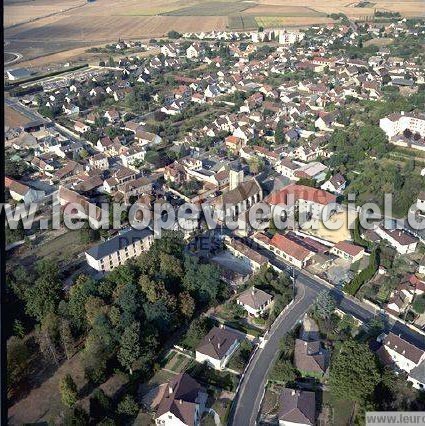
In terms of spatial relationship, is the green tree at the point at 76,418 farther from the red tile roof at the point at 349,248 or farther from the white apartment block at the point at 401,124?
the white apartment block at the point at 401,124

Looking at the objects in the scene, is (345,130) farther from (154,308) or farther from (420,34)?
(420,34)

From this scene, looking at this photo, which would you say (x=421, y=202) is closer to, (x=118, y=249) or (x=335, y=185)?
(x=335, y=185)

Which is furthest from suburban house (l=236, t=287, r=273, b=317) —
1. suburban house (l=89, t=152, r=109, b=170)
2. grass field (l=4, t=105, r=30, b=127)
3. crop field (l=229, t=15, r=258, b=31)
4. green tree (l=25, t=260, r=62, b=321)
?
crop field (l=229, t=15, r=258, b=31)

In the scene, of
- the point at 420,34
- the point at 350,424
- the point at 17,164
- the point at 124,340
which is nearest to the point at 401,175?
the point at 350,424

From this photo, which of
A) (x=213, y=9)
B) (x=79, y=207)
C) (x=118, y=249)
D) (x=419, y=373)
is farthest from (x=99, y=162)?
(x=213, y=9)

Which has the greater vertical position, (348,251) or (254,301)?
(348,251)

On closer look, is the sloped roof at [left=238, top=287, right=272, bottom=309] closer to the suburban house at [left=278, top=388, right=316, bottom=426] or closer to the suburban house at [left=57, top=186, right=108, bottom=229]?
the suburban house at [left=278, top=388, right=316, bottom=426]

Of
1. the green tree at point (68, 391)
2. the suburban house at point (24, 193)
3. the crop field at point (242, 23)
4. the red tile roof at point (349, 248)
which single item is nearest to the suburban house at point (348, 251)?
the red tile roof at point (349, 248)
